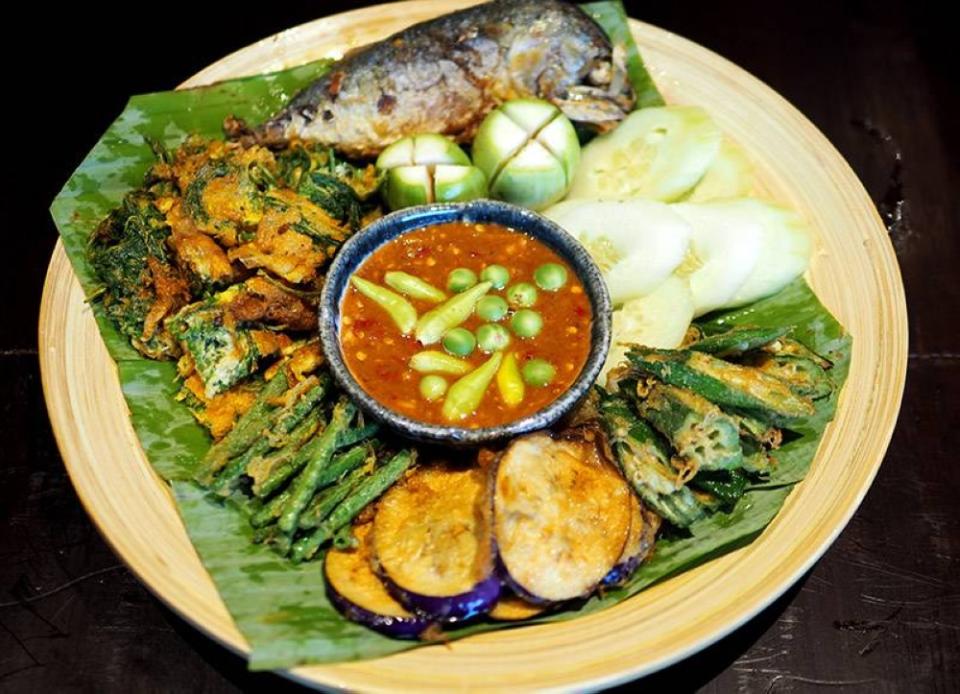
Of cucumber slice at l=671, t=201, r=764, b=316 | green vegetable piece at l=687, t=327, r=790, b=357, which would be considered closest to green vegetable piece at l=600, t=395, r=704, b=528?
green vegetable piece at l=687, t=327, r=790, b=357

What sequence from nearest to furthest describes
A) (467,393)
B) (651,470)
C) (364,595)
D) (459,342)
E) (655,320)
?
(364,595) → (651,470) → (467,393) → (459,342) → (655,320)

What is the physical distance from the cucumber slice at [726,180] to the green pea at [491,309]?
150 centimetres

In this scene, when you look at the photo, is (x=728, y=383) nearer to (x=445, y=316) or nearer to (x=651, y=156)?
(x=445, y=316)

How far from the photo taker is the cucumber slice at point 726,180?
5078 millimetres

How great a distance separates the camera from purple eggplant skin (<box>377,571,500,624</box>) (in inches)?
133

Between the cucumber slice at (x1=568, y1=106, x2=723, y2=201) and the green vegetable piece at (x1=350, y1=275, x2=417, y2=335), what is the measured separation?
1.37 meters

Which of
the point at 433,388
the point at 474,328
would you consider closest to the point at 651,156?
the point at 474,328

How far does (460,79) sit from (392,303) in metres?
1.60

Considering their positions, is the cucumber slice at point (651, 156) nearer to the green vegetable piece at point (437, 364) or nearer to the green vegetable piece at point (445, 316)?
the green vegetable piece at point (445, 316)

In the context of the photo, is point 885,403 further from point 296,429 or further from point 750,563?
point 296,429

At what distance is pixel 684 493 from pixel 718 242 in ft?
4.42

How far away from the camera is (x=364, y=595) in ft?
11.5

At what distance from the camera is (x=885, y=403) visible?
428 centimetres

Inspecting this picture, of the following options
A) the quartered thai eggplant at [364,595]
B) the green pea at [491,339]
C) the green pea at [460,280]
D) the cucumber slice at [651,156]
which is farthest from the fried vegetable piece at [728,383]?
the quartered thai eggplant at [364,595]
